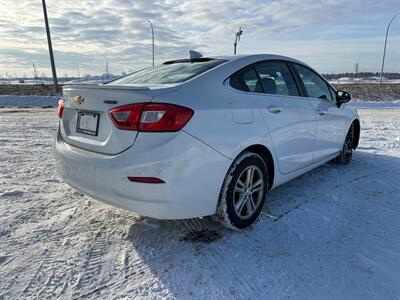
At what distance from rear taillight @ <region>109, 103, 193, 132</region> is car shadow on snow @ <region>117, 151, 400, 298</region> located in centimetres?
104

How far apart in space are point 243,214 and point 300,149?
1.16 metres

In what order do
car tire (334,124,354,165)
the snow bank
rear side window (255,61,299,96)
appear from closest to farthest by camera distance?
1. rear side window (255,61,299,96)
2. car tire (334,124,354,165)
3. the snow bank

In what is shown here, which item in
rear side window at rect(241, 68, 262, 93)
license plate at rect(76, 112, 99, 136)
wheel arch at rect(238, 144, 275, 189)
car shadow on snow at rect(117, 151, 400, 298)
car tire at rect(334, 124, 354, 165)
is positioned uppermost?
rear side window at rect(241, 68, 262, 93)

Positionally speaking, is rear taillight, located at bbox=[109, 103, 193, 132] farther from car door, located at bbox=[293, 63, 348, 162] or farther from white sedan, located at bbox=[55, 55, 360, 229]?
car door, located at bbox=[293, 63, 348, 162]

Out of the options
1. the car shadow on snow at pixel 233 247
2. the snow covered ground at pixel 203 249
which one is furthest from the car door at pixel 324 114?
the car shadow on snow at pixel 233 247

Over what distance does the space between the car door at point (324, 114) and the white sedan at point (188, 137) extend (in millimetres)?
418

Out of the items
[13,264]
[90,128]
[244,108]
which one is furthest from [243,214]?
[13,264]

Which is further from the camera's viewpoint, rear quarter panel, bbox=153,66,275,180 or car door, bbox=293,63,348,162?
car door, bbox=293,63,348,162

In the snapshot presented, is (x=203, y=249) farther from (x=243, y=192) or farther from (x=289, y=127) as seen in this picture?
(x=289, y=127)

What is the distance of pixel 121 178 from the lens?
8.17ft

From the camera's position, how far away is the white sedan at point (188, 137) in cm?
242

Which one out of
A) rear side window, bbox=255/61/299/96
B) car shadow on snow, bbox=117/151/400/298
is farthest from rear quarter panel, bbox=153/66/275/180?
car shadow on snow, bbox=117/151/400/298

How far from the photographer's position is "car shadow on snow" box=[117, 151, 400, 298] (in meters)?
2.33

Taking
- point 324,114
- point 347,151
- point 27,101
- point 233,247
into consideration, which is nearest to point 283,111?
point 324,114
